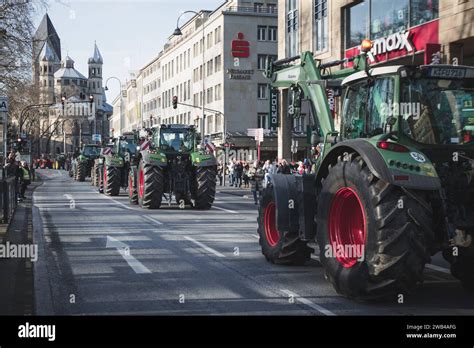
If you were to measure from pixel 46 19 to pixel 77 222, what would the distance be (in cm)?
16034

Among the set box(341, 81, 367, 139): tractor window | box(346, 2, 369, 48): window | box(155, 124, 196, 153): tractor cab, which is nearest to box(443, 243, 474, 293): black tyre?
box(341, 81, 367, 139): tractor window

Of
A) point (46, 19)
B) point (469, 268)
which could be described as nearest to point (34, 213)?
point (469, 268)

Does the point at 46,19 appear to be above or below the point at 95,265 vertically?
above

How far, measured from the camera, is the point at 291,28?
41656 mm

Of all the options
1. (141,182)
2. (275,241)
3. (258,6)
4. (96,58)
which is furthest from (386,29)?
(96,58)

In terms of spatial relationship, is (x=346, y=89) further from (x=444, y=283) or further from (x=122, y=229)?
(x=122, y=229)

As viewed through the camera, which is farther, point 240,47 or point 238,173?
point 240,47

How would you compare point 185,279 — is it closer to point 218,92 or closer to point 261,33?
point 218,92

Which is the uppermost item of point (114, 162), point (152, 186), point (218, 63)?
point (218, 63)

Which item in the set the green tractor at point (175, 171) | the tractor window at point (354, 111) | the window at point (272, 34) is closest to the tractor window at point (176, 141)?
the green tractor at point (175, 171)

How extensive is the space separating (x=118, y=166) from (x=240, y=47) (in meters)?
38.8

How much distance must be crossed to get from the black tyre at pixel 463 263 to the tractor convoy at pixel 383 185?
13mm

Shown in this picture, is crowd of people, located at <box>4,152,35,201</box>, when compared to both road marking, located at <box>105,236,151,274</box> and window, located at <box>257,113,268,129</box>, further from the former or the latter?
window, located at <box>257,113,268,129</box>

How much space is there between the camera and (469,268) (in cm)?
783
